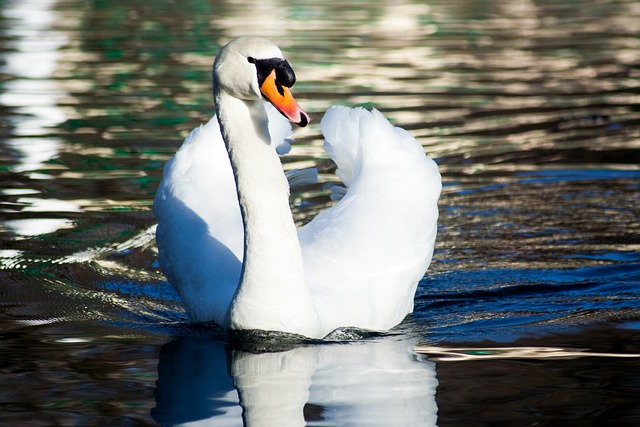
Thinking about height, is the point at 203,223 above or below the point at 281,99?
below

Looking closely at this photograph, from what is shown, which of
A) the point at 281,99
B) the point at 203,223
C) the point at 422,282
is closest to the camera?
the point at 281,99

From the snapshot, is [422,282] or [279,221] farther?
[422,282]

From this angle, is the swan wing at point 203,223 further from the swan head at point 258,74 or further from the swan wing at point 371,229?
the swan head at point 258,74

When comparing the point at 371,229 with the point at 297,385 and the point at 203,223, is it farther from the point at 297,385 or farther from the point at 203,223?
the point at 297,385

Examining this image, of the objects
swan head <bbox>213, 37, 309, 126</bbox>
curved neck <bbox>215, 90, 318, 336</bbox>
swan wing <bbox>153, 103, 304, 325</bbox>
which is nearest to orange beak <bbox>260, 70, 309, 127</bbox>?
swan head <bbox>213, 37, 309, 126</bbox>

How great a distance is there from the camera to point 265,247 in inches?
229

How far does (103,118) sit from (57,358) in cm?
792

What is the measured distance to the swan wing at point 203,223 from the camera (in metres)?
6.36

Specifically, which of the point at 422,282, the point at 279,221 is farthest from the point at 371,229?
the point at 422,282

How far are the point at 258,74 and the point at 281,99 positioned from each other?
0.68 ft

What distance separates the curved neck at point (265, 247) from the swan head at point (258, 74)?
238 millimetres

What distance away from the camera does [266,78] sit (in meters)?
5.33

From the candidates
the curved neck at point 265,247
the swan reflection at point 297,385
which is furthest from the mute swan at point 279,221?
the swan reflection at point 297,385

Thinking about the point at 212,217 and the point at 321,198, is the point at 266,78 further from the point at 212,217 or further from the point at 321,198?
the point at 321,198
